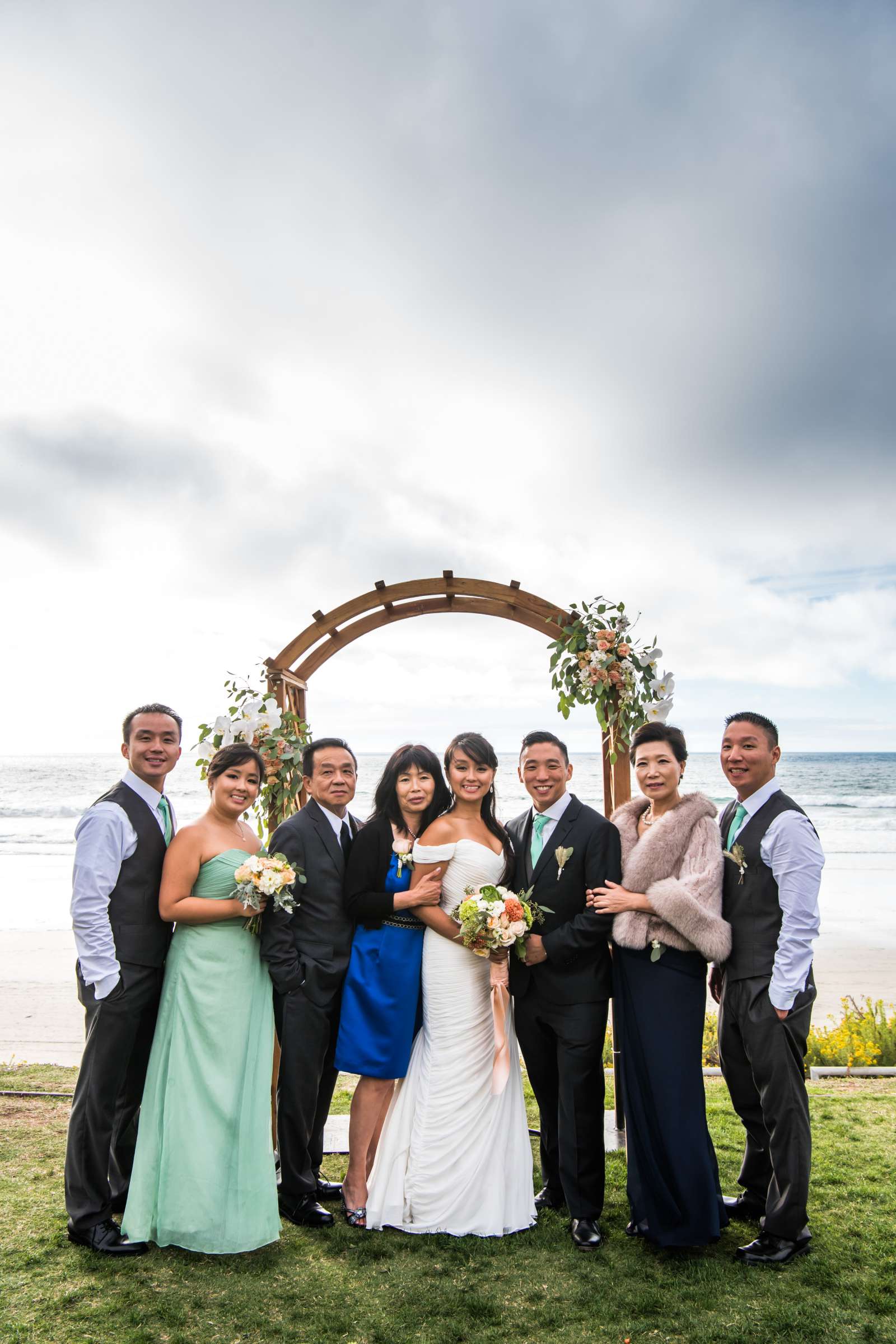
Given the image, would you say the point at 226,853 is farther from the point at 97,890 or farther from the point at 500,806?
the point at 500,806

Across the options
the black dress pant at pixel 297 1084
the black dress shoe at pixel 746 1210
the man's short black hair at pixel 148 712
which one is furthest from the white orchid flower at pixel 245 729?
the black dress shoe at pixel 746 1210

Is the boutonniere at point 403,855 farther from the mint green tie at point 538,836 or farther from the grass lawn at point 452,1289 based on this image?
the grass lawn at point 452,1289

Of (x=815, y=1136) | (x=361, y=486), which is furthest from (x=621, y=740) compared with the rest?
(x=361, y=486)

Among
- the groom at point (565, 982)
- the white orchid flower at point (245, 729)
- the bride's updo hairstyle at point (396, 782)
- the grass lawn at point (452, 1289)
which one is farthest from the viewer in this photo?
the white orchid flower at point (245, 729)

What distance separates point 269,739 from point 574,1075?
251 cm

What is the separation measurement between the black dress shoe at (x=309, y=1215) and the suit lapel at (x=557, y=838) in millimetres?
1905

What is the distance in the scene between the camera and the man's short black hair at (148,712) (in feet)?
13.1

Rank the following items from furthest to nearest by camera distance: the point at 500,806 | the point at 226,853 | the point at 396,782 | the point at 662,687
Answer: the point at 500,806 → the point at 662,687 → the point at 396,782 → the point at 226,853

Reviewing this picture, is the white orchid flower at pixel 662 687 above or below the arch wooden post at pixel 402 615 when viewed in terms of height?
below

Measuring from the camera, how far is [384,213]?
7004 mm

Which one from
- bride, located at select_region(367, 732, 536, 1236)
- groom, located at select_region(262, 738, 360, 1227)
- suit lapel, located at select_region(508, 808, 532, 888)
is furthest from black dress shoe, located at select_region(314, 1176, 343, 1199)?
suit lapel, located at select_region(508, 808, 532, 888)

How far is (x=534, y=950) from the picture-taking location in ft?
12.7

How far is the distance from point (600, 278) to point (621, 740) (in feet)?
15.0

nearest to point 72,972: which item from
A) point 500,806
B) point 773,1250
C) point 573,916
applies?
point 573,916
